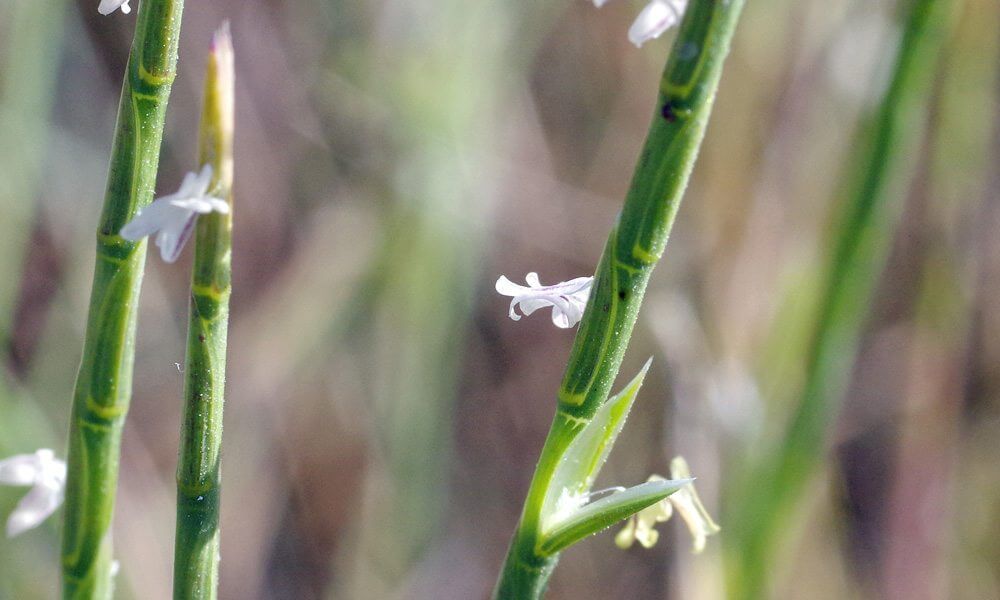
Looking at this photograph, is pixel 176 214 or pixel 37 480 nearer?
pixel 176 214

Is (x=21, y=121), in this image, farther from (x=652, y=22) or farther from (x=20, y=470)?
(x=652, y=22)

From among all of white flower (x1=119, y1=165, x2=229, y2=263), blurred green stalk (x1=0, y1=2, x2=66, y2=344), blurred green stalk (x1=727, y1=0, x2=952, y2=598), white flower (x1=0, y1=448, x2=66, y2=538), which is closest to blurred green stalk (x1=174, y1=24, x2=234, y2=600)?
white flower (x1=119, y1=165, x2=229, y2=263)

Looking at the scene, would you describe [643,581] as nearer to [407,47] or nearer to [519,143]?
[519,143]

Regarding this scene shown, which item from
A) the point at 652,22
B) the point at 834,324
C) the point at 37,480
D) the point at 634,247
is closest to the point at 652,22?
the point at 652,22

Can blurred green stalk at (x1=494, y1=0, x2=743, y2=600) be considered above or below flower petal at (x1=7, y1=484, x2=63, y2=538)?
above

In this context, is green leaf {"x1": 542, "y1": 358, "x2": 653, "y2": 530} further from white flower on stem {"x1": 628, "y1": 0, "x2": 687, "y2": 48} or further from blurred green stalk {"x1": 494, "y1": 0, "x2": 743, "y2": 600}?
white flower on stem {"x1": 628, "y1": 0, "x2": 687, "y2": 48}

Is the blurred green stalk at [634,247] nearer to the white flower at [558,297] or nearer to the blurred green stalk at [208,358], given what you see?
the white flower at [558,297]
